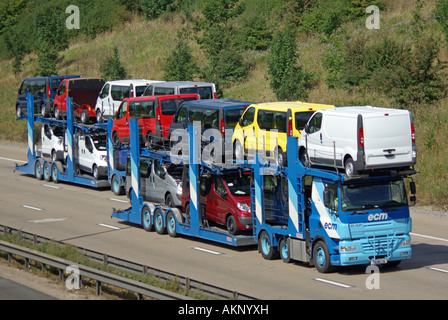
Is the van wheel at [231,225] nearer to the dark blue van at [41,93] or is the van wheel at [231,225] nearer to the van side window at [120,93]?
the van side window at [120,93]

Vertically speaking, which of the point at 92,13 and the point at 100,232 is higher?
the point at 92,13

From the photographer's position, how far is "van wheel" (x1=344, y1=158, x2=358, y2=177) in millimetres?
18812

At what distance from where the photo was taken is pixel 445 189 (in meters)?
29.7

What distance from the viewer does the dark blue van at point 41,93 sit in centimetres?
3794

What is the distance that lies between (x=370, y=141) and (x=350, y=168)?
77 centimetres

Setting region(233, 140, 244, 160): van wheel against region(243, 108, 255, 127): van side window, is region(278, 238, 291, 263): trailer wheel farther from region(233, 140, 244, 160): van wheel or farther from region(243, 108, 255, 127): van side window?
region(243, 108, 255, 127): van side window

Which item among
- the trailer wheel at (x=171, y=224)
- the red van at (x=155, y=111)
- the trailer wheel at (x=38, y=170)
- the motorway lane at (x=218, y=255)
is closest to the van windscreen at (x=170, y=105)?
the red van at (x=155, y=111)

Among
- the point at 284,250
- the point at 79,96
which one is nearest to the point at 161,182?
the point at 284,250

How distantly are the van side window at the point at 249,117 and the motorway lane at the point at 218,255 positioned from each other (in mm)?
3839

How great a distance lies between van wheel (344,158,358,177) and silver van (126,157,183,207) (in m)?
7.43

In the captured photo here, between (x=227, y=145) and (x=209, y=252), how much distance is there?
388 cm

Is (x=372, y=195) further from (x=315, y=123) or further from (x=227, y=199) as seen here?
(x=227, y=199)
